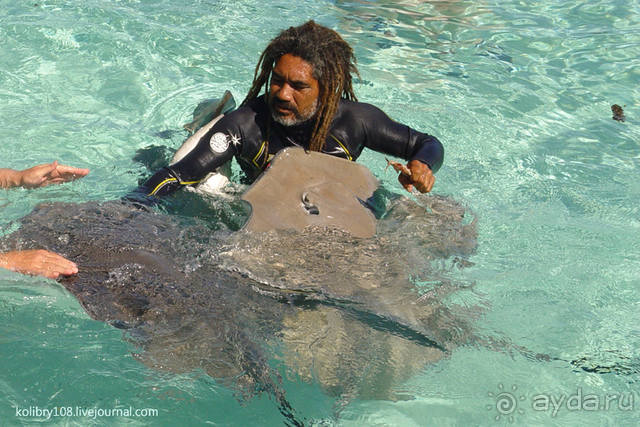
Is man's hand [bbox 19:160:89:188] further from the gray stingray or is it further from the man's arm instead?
the man's arm

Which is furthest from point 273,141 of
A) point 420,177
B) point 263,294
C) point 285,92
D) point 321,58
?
point 263,294

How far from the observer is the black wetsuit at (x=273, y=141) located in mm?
4559

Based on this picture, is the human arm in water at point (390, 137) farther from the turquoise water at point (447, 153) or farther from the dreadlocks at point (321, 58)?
the turquoise water at point (447, 153)

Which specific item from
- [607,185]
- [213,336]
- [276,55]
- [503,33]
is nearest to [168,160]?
[276,55]

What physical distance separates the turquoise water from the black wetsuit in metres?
0.76

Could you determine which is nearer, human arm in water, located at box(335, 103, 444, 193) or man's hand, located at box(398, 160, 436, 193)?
man's hand, located at box(398, 160, 436, 193)

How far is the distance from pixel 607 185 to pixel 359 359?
3.27 m

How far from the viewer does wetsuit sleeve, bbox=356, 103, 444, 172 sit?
188 inches

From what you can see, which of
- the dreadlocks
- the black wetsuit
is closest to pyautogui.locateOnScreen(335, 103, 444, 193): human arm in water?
the black wetsuit

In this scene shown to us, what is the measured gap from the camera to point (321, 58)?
4.53 metres

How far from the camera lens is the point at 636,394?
139 inches

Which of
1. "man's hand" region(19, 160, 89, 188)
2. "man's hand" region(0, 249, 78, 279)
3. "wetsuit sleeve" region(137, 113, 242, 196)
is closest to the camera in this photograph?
"man's hand" region(0, 249, 78, 279)

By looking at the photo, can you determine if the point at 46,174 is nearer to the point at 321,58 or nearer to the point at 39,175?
the point at 39,175

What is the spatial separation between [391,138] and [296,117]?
2.40ft
